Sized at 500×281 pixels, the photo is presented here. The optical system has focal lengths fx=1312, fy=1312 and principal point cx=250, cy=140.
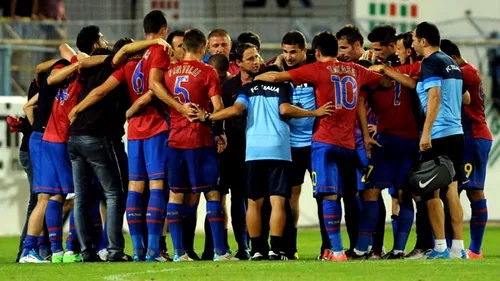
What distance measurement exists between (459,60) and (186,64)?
263 cm

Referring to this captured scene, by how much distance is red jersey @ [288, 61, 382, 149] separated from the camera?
11383mm

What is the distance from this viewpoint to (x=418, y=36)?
11.5 meters

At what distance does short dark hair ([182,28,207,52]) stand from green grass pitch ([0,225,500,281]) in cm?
191

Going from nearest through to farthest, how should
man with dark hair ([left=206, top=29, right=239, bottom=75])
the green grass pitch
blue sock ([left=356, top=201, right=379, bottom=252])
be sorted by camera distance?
the green grass pitch, blue sock ([left=356, top=201, right=379, bottom=252]), man with dark hair ([left=206, top=29, right=239, bottom=75])

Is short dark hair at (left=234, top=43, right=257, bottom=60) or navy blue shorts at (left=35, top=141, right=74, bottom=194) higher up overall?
short dark hair at (left=234, top=43, right=257, bottom=60)

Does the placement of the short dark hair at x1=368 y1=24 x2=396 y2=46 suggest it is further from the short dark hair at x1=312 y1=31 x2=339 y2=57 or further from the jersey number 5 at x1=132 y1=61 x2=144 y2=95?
the jersey number 5 at x1=132 y1=61 x2=144 y2=95

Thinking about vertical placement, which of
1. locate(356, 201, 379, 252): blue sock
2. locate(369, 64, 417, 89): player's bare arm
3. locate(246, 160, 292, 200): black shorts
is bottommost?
locate(356, 201, 379, 252): blue sock

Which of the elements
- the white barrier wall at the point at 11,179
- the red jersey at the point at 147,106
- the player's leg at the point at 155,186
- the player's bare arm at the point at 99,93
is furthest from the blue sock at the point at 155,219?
the white barrier wall at the point at 11,179

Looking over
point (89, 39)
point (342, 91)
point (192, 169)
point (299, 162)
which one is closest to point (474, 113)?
point (342, 91)

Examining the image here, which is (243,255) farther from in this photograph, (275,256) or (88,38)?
(88,38)

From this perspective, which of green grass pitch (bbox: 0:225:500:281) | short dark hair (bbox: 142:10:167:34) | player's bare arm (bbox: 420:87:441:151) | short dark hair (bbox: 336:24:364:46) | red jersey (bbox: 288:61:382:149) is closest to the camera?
green grass pitch (bbox: 0:225:500:281)

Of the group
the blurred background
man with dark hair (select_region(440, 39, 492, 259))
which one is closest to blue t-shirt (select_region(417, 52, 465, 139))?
man with dark hair (select_region(440, 39, 492, 259))

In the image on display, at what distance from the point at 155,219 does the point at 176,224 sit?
7.5 inches

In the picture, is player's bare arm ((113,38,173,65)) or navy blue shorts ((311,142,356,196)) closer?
navy blue shorts ((311,142,356,196))
